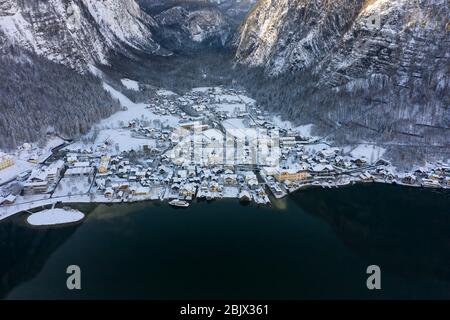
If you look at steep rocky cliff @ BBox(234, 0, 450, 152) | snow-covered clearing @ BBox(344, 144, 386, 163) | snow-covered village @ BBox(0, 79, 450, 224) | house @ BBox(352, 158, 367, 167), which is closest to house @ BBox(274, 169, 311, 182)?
snow-covered village @ BBox(0, 79, 450, 224)

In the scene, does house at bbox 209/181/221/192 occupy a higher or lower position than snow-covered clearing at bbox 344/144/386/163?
lower

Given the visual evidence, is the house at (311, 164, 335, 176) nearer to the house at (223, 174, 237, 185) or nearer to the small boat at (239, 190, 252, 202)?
the house at (223, 174, 237, 185)

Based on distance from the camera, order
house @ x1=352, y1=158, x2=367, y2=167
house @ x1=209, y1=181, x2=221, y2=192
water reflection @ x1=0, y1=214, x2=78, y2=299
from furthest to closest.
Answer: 1. house @ x1=352, y1=158, x2=367, y2=167
2. house @ x1=209, y1=181, x2=221, y2=192
3. water reflection @ x1=0, y1=214, x2=78, y2=299

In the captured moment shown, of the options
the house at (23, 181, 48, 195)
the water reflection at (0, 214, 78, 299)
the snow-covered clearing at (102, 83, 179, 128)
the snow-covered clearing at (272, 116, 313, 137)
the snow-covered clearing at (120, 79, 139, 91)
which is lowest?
the water reflection at (0, 214, 78, 299)

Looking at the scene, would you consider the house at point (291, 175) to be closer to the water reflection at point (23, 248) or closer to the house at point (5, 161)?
the water reflection at point (23, 248)

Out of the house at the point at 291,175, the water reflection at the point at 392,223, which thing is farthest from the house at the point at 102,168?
the water reflection at the point at 392,223

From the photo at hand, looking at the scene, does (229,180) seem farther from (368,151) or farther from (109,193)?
(368,151)
